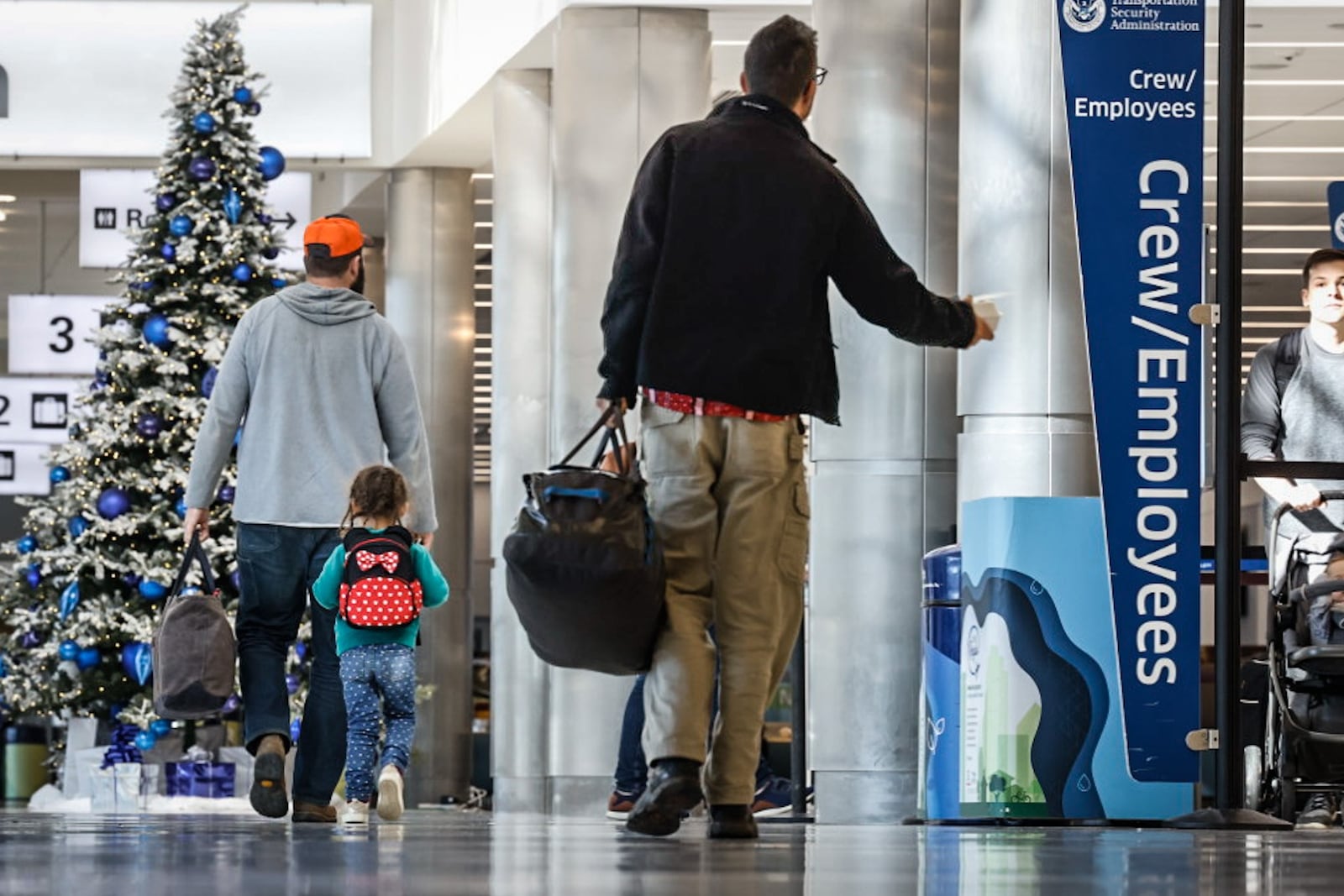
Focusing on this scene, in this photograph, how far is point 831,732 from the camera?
1174 centimetres

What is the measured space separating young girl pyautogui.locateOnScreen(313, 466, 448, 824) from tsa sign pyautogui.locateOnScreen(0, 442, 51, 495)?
47.9ft

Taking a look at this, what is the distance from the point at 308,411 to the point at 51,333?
1472 cm

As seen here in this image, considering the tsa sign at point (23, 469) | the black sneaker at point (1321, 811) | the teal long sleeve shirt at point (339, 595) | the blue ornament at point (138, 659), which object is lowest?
the black sneaker at point (1321, 811)

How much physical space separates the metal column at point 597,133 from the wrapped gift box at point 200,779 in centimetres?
193

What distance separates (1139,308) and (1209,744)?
1278mm

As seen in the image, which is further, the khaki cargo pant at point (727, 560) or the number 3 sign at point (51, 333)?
the number 3 sign at point (51, 333)

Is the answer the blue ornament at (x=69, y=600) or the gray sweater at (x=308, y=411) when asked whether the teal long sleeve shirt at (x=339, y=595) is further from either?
the blue ornament at (x=69, y=600)

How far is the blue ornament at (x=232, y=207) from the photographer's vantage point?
1597 cm

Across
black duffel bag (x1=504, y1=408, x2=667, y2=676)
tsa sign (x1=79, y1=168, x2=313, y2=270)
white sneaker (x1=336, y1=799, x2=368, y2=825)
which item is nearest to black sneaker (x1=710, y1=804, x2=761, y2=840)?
black duffel bag (x1=504, y1=408, x2=667, y2=676)

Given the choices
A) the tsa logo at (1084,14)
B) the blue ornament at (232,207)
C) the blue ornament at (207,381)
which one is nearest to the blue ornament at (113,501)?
the blue ornament at (207,381)

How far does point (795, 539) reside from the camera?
18.9ft

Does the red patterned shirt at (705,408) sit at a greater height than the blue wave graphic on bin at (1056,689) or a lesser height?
greater

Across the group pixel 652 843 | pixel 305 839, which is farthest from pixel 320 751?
pixel 652 843

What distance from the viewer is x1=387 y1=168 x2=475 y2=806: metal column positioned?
71.2ft
